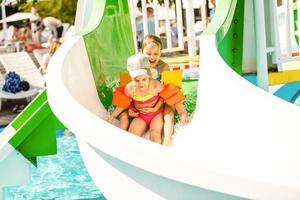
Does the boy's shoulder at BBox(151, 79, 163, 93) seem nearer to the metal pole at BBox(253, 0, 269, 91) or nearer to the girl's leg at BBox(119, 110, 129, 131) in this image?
the girl's leg at BBox(119, 110, 129, 131)

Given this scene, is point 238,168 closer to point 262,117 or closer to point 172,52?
point 262,117

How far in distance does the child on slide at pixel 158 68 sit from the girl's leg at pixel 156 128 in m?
0.03

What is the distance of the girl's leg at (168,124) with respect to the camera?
9.77ft

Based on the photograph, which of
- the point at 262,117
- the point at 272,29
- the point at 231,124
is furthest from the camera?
the point at 272,29

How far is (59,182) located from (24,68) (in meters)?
4.63

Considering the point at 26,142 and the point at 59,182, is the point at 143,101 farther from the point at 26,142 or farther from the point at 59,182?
the point at 59,182

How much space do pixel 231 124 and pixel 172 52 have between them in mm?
3580

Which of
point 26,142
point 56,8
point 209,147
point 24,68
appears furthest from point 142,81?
point 56,8

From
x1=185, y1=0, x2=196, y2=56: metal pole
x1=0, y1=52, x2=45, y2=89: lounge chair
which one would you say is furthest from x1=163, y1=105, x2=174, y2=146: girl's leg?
x1=0, y1=52, x2=45, y2=89: lounge chair

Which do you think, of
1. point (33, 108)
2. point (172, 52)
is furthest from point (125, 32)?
point (172, 52)

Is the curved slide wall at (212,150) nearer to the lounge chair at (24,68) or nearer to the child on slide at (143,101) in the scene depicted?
the child on slide at (143,101)

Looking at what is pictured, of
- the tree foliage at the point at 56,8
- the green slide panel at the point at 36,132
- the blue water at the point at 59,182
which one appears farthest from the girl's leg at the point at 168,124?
the tree foliage at the point at 56,8

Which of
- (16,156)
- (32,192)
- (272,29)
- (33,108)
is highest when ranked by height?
(272,29)

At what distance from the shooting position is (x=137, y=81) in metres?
3.12
